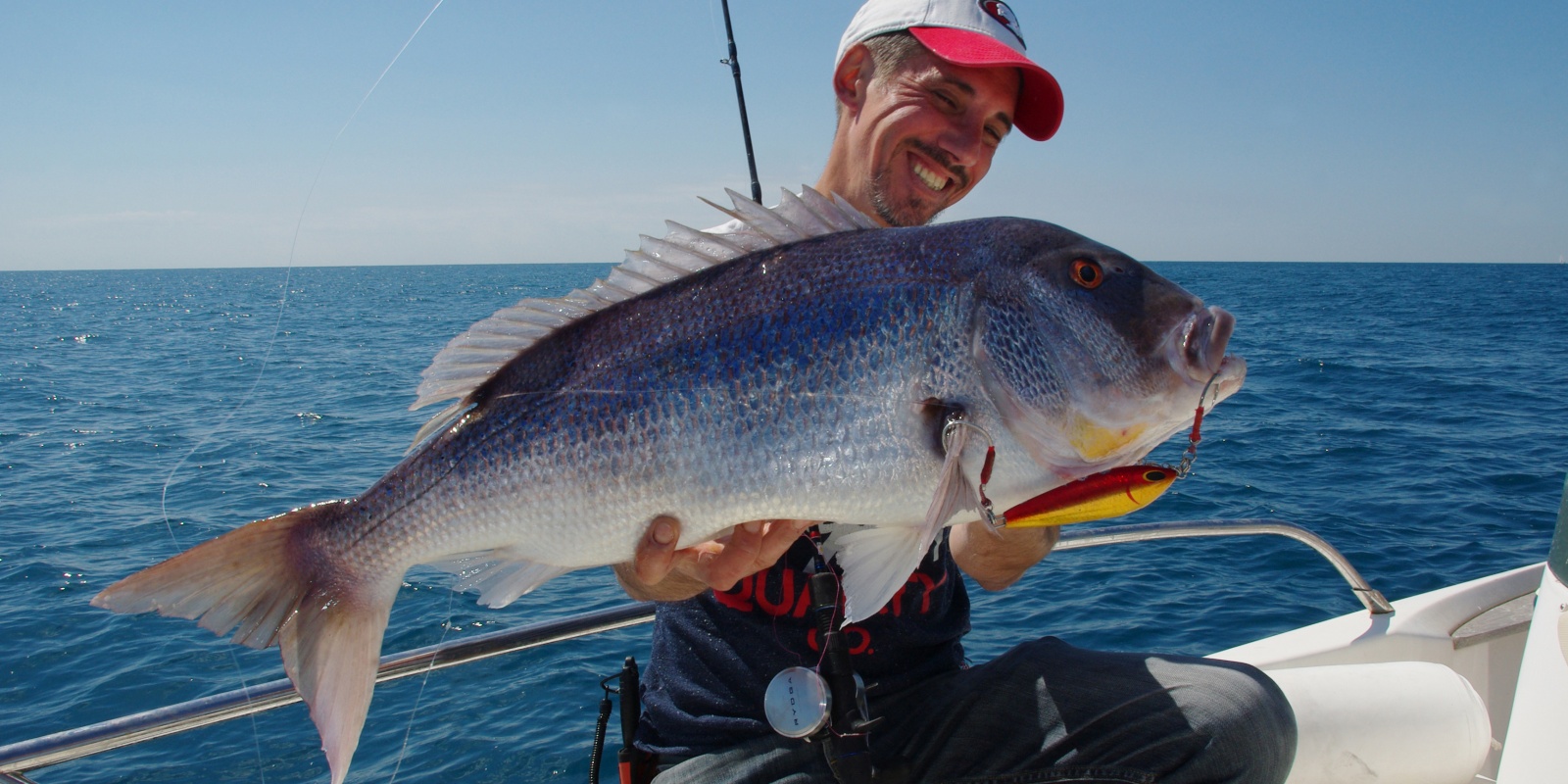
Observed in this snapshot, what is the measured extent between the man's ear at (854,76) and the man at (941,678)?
0.19 m

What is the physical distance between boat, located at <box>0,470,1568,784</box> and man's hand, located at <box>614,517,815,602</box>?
2.27 feet

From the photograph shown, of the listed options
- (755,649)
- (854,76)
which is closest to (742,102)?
(854,76)

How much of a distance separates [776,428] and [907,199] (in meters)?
1.37

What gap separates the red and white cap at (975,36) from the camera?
8.40ft

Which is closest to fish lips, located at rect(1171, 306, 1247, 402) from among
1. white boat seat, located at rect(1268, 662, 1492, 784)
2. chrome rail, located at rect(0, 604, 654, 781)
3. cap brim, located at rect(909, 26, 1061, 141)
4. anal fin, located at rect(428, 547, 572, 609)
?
cap brim, located at rect(909, 26, 1061, 141)

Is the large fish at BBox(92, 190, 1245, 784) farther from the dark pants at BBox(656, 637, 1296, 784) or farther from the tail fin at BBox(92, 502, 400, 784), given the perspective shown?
the dark pants at BBox(656, 637, 1296, 784)

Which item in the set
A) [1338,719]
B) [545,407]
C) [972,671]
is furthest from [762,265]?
[1338,719]

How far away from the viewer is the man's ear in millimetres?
2959

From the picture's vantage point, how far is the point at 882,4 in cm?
287

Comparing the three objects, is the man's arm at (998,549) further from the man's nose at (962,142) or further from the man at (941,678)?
the man's nose at (962,142)

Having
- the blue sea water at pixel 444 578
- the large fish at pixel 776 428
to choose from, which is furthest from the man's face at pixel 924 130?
the blue sea water at pixel 444 578

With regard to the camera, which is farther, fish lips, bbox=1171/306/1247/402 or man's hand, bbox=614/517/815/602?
man's hand, bbox=614/517/815/602

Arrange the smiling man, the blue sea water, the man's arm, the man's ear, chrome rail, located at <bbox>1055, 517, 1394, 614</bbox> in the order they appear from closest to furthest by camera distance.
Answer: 1. the man's arm
2. the smiling man
3. the man's ear
4. chrome rail, located at <bbox>1055, 517, 1394, 614</bbox>
5. the blue sea water

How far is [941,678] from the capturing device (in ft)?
7.72
